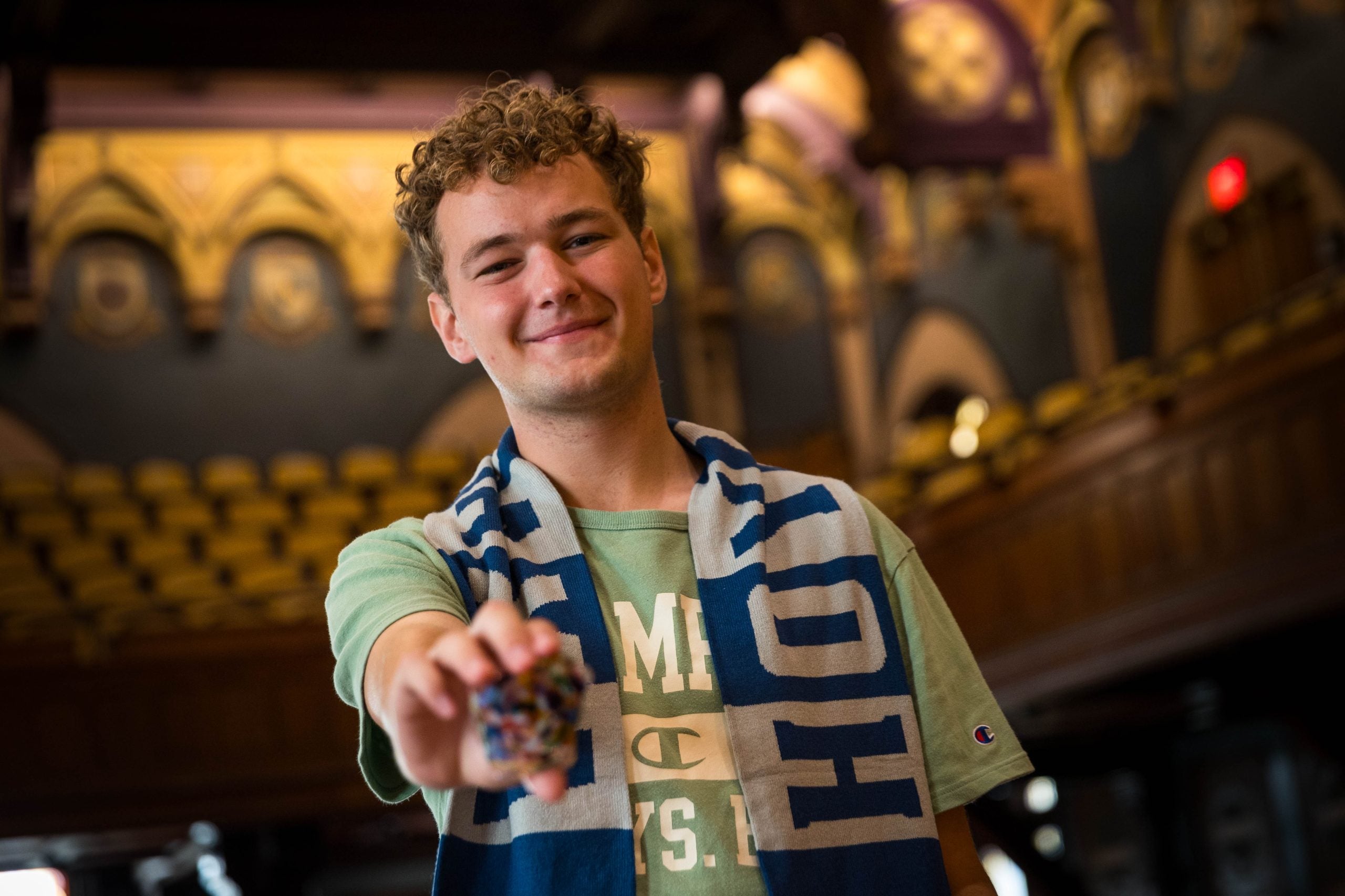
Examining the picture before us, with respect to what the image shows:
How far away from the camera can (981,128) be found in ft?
32.3

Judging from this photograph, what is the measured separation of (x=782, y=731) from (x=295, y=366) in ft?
35.1

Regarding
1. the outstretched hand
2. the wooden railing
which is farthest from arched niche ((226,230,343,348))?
the outstretched hand

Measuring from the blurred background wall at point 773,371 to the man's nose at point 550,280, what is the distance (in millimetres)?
2149

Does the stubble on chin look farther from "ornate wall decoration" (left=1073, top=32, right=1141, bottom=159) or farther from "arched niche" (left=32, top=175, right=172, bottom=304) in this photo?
"arched niche" (left=32, top=175, right=172, bottom=304)

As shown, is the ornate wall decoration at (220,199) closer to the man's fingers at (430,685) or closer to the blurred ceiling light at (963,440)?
the blurred ceiling light at (963,440)

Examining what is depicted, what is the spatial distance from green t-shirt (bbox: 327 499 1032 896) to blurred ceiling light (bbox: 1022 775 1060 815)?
26.6ft

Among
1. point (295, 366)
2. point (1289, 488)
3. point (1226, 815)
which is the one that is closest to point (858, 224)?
point (295, 366)

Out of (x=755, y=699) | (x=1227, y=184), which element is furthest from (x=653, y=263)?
(x=1227, y=184)

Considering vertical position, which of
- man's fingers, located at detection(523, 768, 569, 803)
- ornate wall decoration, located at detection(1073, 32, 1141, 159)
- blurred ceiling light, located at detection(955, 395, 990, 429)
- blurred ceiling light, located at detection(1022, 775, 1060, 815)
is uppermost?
ornate wall decoration, located at detection(1073, 32, 1141, 159)

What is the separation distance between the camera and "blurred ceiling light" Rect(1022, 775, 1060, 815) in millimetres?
9156

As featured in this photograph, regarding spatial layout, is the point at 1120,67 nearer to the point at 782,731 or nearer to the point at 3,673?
the point at 3,673

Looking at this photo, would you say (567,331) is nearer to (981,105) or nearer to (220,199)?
(981,105)

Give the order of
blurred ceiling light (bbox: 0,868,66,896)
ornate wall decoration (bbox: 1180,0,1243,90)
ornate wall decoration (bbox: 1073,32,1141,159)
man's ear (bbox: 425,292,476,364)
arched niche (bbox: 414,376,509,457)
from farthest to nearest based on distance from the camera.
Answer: arched niche (bbox: 414,376,509,457) < ornate wall decoration (bbox: 1073,32,1141,159) < ornate wall decoration (bbox: 1180,0,1243,90) < blurred ceiling light (bbox: 0,868,66,896) < man's ear (bbox: 425,292,476,364)

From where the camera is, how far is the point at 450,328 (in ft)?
4.83
